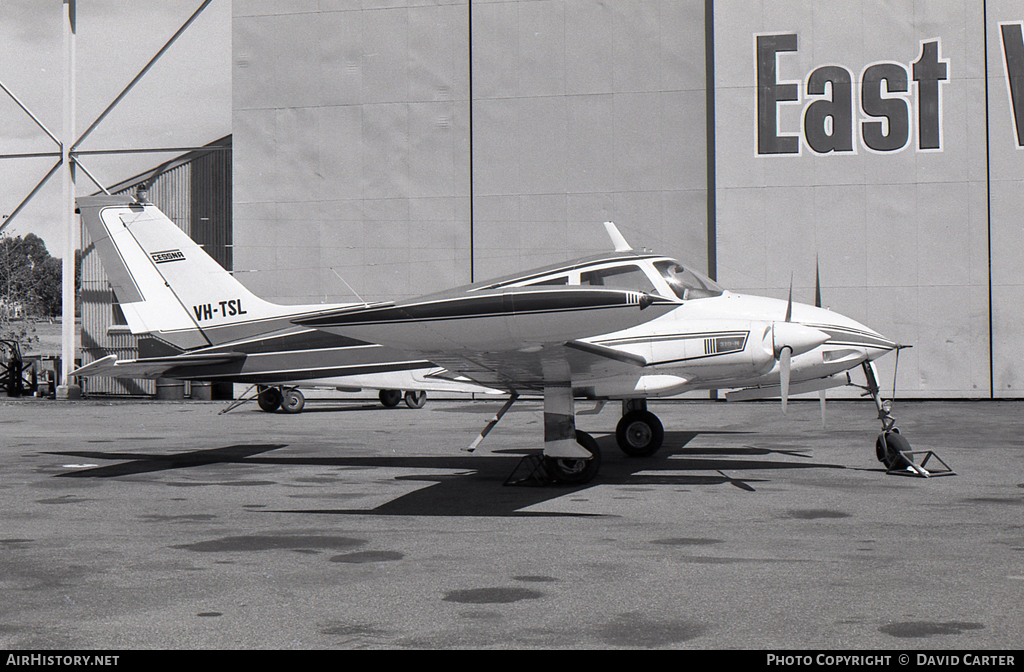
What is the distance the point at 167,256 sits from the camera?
1338cm

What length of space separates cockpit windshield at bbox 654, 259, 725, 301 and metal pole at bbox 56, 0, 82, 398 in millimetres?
23899

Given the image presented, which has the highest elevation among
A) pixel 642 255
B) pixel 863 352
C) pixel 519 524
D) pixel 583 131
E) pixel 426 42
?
pixel 426 42

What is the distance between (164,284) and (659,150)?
16.5m

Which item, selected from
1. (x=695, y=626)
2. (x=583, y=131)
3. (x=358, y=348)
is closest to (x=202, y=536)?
(x=695, y=626)

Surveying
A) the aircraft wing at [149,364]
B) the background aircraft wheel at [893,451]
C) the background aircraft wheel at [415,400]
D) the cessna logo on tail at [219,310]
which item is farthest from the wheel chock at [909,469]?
the background aircraft wheel at [415,400]

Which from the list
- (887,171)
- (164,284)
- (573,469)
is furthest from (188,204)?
(573,469)

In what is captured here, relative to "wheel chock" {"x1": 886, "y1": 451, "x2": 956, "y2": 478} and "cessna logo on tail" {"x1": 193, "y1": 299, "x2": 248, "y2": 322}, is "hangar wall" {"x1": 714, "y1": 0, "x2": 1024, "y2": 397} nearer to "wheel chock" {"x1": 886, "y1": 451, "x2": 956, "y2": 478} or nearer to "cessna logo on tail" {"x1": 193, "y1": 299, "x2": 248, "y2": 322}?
"wheel chock" {"x1": 886, "y1": 451, "x2": 956, "y2": 478}

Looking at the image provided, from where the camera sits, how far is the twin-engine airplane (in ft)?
24.8

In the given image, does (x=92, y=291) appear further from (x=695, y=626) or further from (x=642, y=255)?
(x=695, y=626)

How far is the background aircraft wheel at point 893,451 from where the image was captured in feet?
33.5

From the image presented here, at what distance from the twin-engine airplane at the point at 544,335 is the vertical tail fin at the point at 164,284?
20 millimetres

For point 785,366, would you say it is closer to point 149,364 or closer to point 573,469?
point 573,469
